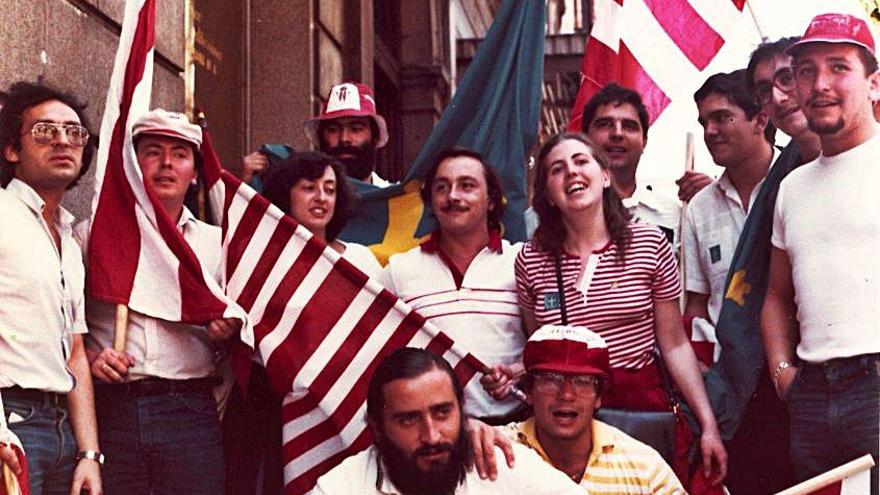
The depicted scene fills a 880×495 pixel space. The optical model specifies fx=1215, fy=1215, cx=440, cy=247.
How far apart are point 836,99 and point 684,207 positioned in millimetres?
1673

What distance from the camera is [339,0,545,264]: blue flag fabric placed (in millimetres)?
6449

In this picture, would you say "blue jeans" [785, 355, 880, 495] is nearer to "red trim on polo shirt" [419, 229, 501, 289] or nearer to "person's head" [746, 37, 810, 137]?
"person's head" [746, 37, 810, 137]

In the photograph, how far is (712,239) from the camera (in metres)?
5.59

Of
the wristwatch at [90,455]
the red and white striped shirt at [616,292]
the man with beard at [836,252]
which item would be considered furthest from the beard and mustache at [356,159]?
the man with beard at [836,252]

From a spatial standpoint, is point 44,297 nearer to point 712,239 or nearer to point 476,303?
point 476,303

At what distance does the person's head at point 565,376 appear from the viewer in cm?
458

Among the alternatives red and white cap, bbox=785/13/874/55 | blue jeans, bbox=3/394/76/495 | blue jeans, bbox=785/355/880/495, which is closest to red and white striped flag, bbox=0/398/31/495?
blue jeans, bbox=3/394/76/495

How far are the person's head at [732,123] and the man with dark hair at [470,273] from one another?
1113 millimetres

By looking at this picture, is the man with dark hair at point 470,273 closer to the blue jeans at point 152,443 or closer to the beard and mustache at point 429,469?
the beard and mustache at point 429,469

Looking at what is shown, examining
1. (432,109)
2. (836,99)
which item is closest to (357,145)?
(836,99)

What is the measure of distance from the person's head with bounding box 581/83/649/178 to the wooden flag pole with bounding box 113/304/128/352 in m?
2.55

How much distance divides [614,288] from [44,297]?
2.17 m

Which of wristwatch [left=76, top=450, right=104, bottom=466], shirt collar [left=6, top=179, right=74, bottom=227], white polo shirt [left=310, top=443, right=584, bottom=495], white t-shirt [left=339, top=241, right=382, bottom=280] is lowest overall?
white polo shirt [left=310, top=443, right=584, bottom=495]

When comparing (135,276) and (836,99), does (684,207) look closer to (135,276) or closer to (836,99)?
(836,99)
